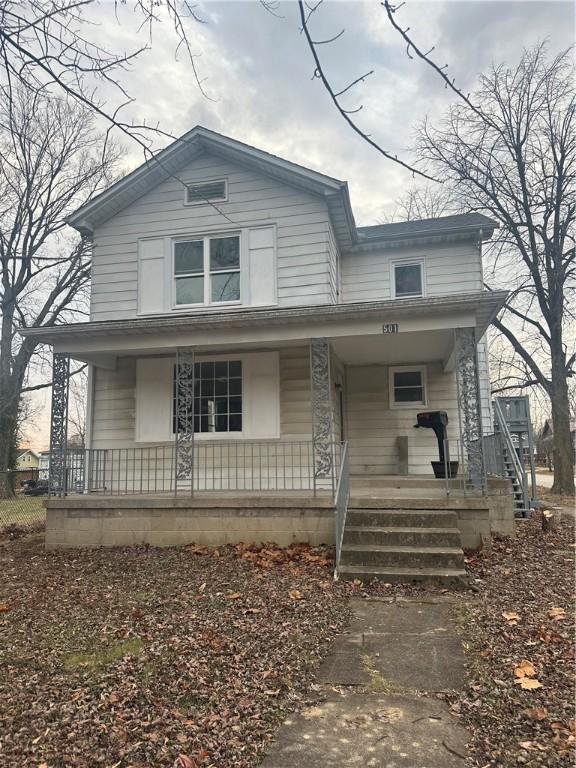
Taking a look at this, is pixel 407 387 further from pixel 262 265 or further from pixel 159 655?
pixel 159 655

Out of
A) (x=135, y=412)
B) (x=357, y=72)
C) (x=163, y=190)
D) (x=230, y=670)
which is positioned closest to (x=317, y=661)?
(x=230, y=670)

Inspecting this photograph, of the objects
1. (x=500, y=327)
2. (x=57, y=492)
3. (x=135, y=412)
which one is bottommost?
(x=57, y=492)

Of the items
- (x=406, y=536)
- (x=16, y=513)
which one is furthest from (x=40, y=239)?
(x=406, y=536)

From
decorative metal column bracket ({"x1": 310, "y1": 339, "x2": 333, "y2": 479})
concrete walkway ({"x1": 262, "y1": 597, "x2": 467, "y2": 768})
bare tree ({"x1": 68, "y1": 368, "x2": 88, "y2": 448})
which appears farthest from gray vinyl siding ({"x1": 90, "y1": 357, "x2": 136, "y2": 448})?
bare tree ({"x1": 68, "y1": 368, "x2": 88, "y2": 448})

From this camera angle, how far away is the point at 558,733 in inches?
119

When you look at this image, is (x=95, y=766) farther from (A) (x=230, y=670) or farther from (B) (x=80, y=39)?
(B) (x=80, y=39)

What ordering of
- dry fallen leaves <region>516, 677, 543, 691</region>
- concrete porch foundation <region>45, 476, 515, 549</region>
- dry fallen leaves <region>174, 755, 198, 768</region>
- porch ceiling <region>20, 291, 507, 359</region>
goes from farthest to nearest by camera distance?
1. porch ceiling <region>20, 291, 507, 359</region>
2. concrete porch foundation <region>45, 476, 515, 549</region>
3. dry fallen leaves <region>516, 677, 543, 691</region>
4. dry fallen leaves <region>174, 755, 198, 768</region>

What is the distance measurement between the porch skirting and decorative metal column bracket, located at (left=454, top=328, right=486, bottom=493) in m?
2.17

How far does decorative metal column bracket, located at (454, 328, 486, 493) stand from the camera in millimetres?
7676

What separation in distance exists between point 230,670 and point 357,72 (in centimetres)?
402

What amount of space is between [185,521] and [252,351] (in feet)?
11.1

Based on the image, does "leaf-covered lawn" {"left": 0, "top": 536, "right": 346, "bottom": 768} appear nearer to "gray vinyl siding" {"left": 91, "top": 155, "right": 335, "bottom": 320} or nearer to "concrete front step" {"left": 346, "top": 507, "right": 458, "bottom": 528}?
"concrete front step" {"left": 346, "top": 507, "right": 458, "bottom": 528}

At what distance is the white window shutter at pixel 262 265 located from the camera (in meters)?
10.2

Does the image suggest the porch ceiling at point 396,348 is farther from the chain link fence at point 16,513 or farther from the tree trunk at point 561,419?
the tree trunk at point 561,419
